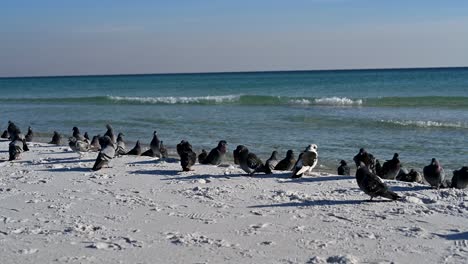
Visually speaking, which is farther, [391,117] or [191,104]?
[191,104]

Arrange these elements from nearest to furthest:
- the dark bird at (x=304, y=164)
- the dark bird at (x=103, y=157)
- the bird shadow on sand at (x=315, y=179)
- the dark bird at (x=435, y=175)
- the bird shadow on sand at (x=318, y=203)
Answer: the bird shadow on sand at (x=318, y=203) < the dark bird at (x=435, y=175) < the bird shadow on sand at (x=315, y=179) < the dark bird at (x=304, y=164) < the dark bird at (x=103, y=157)

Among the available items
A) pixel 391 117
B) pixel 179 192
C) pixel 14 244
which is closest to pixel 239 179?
pixel 179 192

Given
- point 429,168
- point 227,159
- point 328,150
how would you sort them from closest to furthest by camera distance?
point 429,168
point 227,159
point 328,150

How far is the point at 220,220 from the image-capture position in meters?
7.06

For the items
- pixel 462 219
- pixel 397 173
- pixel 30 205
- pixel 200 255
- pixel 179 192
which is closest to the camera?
pixel 200 255

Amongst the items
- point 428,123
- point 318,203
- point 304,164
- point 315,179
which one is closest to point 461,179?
point 315,179

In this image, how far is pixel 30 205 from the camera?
788cm

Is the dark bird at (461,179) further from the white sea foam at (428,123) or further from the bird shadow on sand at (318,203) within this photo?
the white sea foam at (428,123)

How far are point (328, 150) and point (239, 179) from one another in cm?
638

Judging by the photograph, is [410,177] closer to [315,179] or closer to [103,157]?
[315,179]

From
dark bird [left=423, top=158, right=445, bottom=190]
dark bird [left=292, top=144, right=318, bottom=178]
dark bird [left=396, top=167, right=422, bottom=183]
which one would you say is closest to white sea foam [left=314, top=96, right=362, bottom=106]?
dark bird [left=396, top=167, right=422, bottom=183]

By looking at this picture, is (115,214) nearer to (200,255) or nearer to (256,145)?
(200,255)

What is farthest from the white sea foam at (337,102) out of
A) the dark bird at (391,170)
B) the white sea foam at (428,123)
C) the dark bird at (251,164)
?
the dark bird at (251,164)

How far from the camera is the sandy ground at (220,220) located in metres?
5.81
